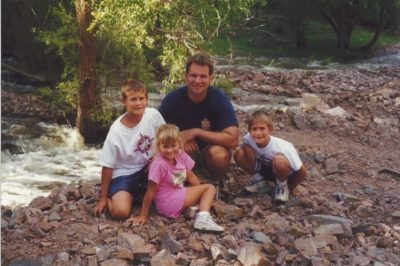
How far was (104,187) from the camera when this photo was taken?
4988 mm

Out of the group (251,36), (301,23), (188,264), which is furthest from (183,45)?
(251,36)

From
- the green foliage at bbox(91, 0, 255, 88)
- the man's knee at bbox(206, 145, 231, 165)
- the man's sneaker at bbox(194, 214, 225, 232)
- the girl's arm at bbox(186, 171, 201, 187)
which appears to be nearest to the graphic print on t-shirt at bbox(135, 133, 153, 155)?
the girl's arm at bbox(186, 171, 201, 187)

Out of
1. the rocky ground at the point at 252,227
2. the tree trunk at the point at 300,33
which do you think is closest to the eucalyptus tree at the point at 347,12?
the tree trunk at the point at 300,33

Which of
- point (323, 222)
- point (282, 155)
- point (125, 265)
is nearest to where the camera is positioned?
point (125, 265)

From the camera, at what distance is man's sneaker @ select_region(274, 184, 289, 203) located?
5.41 meters

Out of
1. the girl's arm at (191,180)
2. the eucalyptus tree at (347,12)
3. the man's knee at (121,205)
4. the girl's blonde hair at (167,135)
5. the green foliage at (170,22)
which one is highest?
the eucalyptus tree at (347,12)

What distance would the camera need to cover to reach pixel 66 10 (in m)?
9.91

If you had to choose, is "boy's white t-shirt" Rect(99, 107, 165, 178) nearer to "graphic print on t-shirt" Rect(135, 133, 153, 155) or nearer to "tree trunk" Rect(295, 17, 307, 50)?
"graphic print on t-shirt" Rect(135, 133, 153, 155)

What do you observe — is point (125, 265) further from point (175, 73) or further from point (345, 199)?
point (175, 73)

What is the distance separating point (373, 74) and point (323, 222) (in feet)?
53.3

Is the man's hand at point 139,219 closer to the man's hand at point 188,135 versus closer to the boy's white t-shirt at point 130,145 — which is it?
the boy's white t-shirt at point 130,145

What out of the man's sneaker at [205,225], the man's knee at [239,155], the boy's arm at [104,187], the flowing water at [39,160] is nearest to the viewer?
the man's sneaker at [205,225]

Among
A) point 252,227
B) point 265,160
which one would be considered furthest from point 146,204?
point 265,160

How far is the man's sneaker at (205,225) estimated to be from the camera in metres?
4.59
